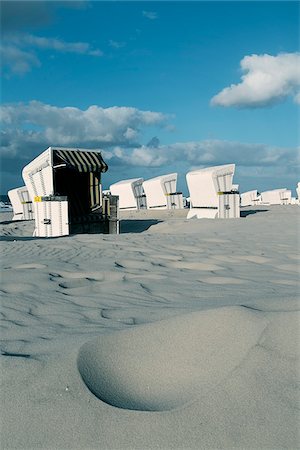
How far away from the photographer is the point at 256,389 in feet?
6.13

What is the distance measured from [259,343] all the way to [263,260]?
3.53 m

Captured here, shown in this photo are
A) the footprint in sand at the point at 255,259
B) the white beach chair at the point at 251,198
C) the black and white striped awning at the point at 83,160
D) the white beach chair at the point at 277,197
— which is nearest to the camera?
the footprint in sand at the point at 255,259

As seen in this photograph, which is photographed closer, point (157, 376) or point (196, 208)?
point (157, 376)

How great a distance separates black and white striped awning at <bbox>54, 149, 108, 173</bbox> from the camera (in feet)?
39.9

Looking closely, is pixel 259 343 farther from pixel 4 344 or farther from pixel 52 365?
pixel 4 344

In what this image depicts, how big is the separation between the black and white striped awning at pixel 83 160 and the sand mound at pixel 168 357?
10197 mm

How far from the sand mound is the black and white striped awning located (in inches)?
401

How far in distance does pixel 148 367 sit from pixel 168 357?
13cm

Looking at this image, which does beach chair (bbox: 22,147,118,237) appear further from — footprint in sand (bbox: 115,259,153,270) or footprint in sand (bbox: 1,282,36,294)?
footprint in sand (bbox: 1,282,36,294)

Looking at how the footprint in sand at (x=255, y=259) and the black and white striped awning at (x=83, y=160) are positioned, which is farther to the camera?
the black and white striped awning at (x=83, y=160)

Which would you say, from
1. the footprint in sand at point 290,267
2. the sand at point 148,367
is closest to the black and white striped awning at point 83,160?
the footprint in sand at point 290,267

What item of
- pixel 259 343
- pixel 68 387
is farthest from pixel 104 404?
pixel 259 343

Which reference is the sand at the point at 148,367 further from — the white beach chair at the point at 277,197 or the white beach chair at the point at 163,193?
the white beach chair at the point at 277,197

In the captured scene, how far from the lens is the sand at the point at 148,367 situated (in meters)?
1.61
